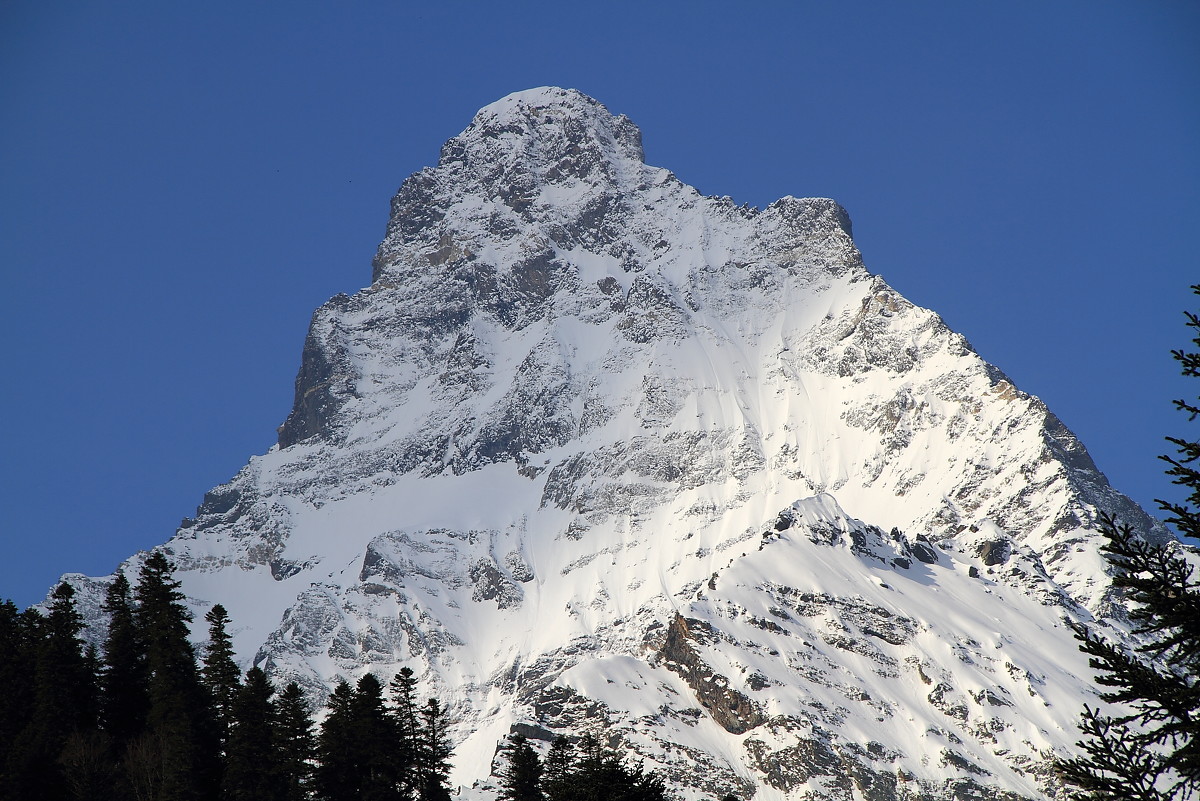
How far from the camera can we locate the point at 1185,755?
21.5m

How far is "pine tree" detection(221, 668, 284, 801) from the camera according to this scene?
227ft

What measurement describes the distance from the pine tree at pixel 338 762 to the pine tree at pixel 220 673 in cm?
515

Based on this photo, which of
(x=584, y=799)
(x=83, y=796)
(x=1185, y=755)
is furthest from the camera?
(x=83, y=796)

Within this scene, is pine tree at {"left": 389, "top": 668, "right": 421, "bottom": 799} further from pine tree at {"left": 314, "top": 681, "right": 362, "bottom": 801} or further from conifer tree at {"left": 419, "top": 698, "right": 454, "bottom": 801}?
pine tree at {"left": 314, "top": 681, "right": 362, "bottom": 801}

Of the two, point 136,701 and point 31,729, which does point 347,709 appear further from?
point 31,729

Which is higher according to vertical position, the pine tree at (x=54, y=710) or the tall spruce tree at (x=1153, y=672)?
the pine tree at (x=54, y=710)

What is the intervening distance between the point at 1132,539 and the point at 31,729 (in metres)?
59.5

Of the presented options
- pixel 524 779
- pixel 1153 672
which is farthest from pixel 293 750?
pixel 1153 672

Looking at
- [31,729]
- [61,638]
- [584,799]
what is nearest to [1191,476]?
[584,799]

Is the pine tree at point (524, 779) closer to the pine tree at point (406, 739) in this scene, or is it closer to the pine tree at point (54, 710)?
the pine tree at point (406, 739)

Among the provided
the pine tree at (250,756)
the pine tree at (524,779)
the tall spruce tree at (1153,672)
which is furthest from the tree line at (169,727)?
the tall spruce tree at (1153,672)

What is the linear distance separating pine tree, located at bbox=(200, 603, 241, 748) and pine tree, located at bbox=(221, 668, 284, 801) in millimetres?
2033

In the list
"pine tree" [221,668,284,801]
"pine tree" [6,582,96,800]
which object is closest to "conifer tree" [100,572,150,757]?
"pine tree" [6,582,96,800]

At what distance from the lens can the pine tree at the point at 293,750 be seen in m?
71.9
